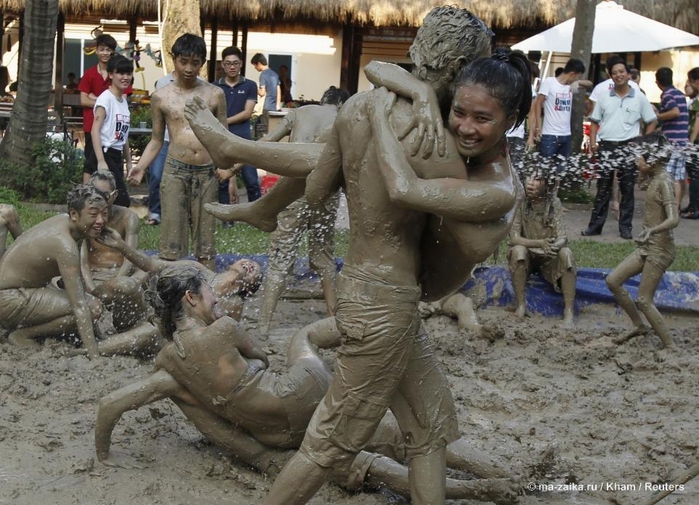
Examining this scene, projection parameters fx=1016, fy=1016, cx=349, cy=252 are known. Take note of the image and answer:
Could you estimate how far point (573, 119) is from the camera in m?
13.3

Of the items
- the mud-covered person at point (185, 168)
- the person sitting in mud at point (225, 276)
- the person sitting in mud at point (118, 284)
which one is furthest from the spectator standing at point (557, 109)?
the person sitting in mud at point (118, 284)

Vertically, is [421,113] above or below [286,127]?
above

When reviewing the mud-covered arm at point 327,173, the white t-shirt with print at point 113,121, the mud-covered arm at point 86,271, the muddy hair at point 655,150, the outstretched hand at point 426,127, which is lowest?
the mud-covered arm at point 86,271

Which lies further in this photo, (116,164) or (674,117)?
(674,117)

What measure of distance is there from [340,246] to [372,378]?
18.9ft

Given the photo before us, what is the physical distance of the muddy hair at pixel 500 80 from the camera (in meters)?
3.22

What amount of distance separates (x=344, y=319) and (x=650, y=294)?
13.6 ft

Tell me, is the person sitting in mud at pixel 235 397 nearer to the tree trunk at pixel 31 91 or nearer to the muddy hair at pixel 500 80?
the muddy hair at pixel 500 80

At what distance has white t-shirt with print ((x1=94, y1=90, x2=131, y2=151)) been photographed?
898cm

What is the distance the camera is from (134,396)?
4.24m

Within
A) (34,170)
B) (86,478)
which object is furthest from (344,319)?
(34,170)

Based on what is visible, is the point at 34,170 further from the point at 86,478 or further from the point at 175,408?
the point at 86,478

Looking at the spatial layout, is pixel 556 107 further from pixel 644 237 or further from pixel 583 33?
pixel 644 237

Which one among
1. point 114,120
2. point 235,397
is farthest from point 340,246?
point 235,397
